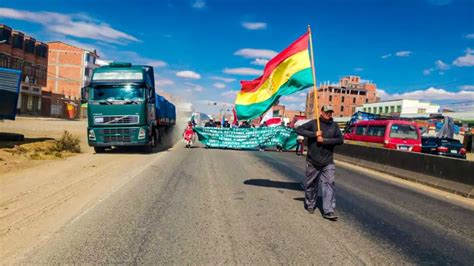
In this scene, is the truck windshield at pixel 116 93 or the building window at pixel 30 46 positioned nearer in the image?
the truck windshield at pixel 116 93

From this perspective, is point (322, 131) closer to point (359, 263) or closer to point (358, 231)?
point (358, 231)

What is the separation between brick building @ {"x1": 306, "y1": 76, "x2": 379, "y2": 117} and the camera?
13738 cm

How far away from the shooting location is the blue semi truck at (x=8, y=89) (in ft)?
55.8

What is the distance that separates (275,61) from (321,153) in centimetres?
346

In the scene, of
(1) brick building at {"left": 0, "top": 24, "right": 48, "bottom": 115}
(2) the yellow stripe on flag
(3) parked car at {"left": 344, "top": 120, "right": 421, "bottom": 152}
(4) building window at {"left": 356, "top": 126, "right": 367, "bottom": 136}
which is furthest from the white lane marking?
(1) brick building at {"left": 0, "top": 24, "right": 48, "bottom": 115}

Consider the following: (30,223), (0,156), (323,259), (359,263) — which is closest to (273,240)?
(323,259)

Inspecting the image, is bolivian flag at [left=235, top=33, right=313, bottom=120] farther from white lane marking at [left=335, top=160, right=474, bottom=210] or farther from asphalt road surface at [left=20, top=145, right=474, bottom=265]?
white lane marking at [left=335, top=160, right=474, bottom=210]

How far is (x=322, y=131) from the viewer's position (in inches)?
269

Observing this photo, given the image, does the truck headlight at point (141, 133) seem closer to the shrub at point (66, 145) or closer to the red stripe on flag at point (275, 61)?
the shrub at point (66, 145)

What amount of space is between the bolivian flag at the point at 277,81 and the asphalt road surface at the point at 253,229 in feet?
6.78

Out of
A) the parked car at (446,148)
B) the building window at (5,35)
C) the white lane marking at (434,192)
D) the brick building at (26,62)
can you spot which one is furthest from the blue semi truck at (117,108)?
the building window at (5,35)

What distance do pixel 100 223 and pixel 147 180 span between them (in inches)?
162

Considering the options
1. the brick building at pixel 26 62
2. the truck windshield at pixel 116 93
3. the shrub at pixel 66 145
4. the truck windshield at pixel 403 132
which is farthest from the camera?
the brick building at pixel 26 62

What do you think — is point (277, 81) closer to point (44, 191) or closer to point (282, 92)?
point (282, 92)
